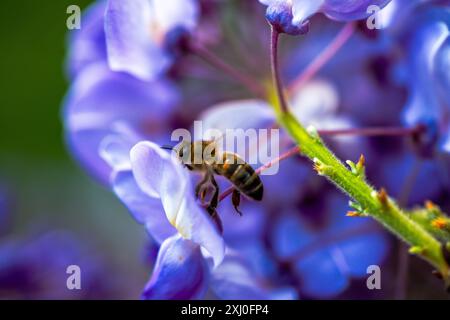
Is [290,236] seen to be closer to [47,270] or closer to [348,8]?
[348,8]

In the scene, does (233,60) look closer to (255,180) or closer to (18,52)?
(255,180)

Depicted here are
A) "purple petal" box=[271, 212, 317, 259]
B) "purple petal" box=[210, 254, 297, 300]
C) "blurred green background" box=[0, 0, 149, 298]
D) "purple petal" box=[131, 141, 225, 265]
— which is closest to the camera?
"purple petal" box=[131, 141, 225, 265]

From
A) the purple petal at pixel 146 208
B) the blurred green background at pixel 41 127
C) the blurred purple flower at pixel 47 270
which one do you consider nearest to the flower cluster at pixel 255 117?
the purple petal at pixel 146 208

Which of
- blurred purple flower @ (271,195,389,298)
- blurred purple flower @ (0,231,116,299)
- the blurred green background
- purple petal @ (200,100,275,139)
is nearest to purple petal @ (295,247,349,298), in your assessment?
blurred purple flower @ (271,195,389,298)

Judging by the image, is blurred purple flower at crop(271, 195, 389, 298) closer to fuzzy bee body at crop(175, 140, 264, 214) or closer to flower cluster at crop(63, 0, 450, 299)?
flower cluster at crop(63, 0, 450, 299)

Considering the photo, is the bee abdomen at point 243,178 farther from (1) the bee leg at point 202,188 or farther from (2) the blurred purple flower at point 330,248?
(2) the blurred purple flower at point 330,248

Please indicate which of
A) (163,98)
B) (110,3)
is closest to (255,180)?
(110,3)
